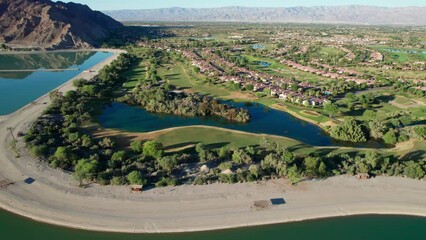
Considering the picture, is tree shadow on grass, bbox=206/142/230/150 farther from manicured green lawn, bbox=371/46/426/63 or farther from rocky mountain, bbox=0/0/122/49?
rocky mountain, bbox=0/0/122/49

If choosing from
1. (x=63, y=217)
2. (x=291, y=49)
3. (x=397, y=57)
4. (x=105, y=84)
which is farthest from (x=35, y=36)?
(x=397, y=57)

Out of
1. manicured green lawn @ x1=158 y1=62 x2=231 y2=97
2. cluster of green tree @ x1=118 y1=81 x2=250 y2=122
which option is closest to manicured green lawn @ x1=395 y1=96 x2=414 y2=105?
cluster of green tree @ x1=118 y1=81 x2=250 y2=122

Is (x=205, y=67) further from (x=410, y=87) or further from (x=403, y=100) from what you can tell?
(x=410, y=87)

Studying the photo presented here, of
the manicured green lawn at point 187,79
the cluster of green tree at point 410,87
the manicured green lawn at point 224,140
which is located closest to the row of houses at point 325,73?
the cluster of green tree at point 410,87

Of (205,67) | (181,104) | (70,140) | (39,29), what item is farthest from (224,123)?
(39,29)

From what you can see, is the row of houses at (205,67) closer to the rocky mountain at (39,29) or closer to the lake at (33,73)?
the lake at (33,73)

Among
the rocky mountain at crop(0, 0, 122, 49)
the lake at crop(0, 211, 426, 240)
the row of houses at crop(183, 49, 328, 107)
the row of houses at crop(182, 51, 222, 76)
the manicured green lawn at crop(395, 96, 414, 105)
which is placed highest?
the rocky mountain at crop(0, 0, 122, 49)

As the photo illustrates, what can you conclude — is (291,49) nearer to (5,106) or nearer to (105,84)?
(105,84)
